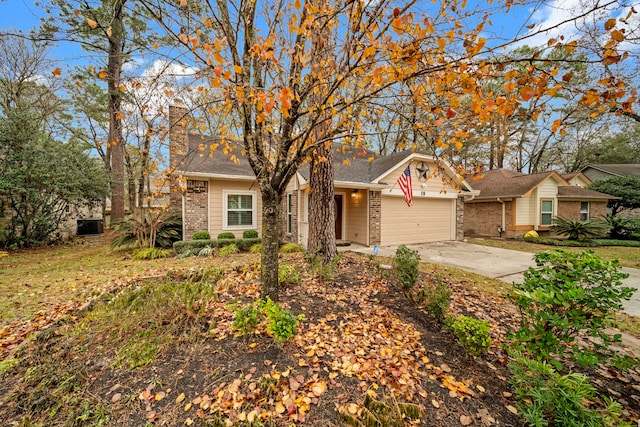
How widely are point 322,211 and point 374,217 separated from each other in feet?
14.8

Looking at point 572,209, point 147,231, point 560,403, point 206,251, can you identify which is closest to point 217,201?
point 206,251

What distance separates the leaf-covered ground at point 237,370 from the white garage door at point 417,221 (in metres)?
6.78

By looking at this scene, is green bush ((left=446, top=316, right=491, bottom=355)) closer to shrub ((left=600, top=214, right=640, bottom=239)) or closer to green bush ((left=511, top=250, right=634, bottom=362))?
green bush ((left=511, top=250, right=634, bottom=362))

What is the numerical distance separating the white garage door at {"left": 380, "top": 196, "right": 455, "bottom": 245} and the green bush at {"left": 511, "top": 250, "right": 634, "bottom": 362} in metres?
7.84

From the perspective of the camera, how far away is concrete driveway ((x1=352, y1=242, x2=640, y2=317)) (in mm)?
5438

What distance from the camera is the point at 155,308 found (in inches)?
121

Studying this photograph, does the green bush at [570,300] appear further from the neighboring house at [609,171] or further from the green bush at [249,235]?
the neighboring house at [609,171]

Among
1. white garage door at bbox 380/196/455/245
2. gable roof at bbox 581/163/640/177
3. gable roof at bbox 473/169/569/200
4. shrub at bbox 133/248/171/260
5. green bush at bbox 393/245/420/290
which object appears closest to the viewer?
green bush at bbox 393/245/420/290

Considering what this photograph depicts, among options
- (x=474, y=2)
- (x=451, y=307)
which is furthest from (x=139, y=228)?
(x=474, y=2)

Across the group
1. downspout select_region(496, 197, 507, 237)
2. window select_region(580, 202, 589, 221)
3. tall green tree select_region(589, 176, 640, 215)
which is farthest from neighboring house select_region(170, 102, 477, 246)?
tall green tree select_region(589, 176, 640, 215)

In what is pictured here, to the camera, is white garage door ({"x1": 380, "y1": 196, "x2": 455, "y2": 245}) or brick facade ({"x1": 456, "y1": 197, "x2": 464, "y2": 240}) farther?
brick facade ({"x1": 456, "y1": 197, "x2": 464, "y2": 240})

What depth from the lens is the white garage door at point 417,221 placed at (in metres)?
10.2

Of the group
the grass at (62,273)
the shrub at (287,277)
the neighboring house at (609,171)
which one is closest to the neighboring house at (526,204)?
the neighboring house at (609,171)

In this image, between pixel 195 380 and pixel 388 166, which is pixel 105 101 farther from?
pixel 195 380
